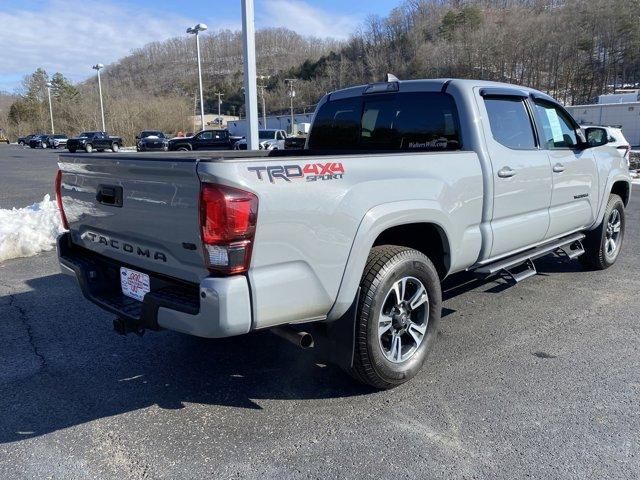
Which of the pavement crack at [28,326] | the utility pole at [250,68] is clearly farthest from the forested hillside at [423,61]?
the pavement crack at [28,326]

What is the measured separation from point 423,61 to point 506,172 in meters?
113

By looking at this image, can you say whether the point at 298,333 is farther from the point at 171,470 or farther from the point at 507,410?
the point at 507,410

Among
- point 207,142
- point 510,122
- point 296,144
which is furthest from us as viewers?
point 207,142

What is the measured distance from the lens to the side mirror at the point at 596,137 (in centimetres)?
546

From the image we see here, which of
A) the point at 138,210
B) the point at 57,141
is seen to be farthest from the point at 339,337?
the point at 57,141

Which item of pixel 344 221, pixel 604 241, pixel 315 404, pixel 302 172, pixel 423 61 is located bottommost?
pixel 315 404

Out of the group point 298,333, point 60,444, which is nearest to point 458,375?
point 298,333

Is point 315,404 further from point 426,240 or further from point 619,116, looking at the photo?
point 619,116

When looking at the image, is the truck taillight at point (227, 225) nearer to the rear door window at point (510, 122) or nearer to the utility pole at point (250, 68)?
the rear door window at point (510, 122)

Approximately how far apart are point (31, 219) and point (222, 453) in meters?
6.82

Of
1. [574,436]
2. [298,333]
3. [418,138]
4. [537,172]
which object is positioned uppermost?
[418,138]

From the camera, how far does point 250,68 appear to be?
9.45 m

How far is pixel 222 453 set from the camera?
112 inches

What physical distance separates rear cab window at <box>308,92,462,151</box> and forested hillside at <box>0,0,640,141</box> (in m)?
76.0
